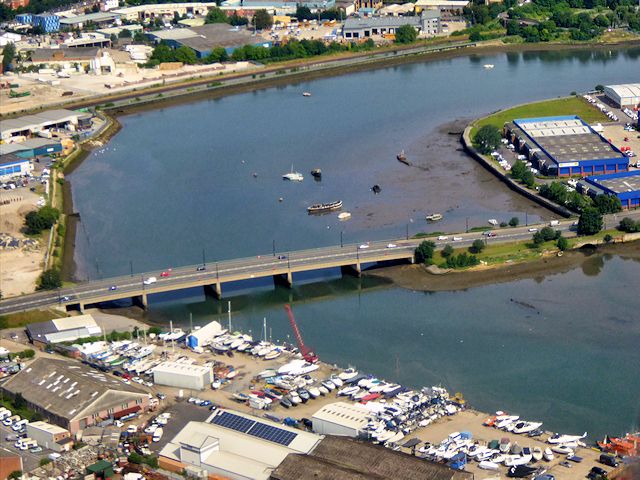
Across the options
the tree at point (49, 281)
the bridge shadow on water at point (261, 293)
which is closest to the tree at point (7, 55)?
the tree at point (49, 281)

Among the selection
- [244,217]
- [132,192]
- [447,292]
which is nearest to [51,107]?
[132,192]

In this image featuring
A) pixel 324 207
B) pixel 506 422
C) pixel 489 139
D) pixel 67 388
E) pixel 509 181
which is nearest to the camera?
pixel 506 422

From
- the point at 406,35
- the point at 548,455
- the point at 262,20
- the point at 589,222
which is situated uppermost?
the point at 262,20

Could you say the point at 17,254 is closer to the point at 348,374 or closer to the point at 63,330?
the point at 63,330

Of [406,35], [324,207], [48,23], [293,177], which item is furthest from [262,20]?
[324,207]

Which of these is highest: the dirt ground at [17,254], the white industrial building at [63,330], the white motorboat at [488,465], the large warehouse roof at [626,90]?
the large warehouse roof at [626,90]

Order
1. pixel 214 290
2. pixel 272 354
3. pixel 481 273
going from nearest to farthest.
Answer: pixel 272 354, pixel 214 290, pixel 481 273

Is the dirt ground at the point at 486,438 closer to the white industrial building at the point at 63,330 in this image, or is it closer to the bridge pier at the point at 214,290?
the white industrial building at the point at 63,330

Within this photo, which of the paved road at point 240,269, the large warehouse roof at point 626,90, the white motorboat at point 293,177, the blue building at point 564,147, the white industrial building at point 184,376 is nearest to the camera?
the white industrial building at point 184,376
